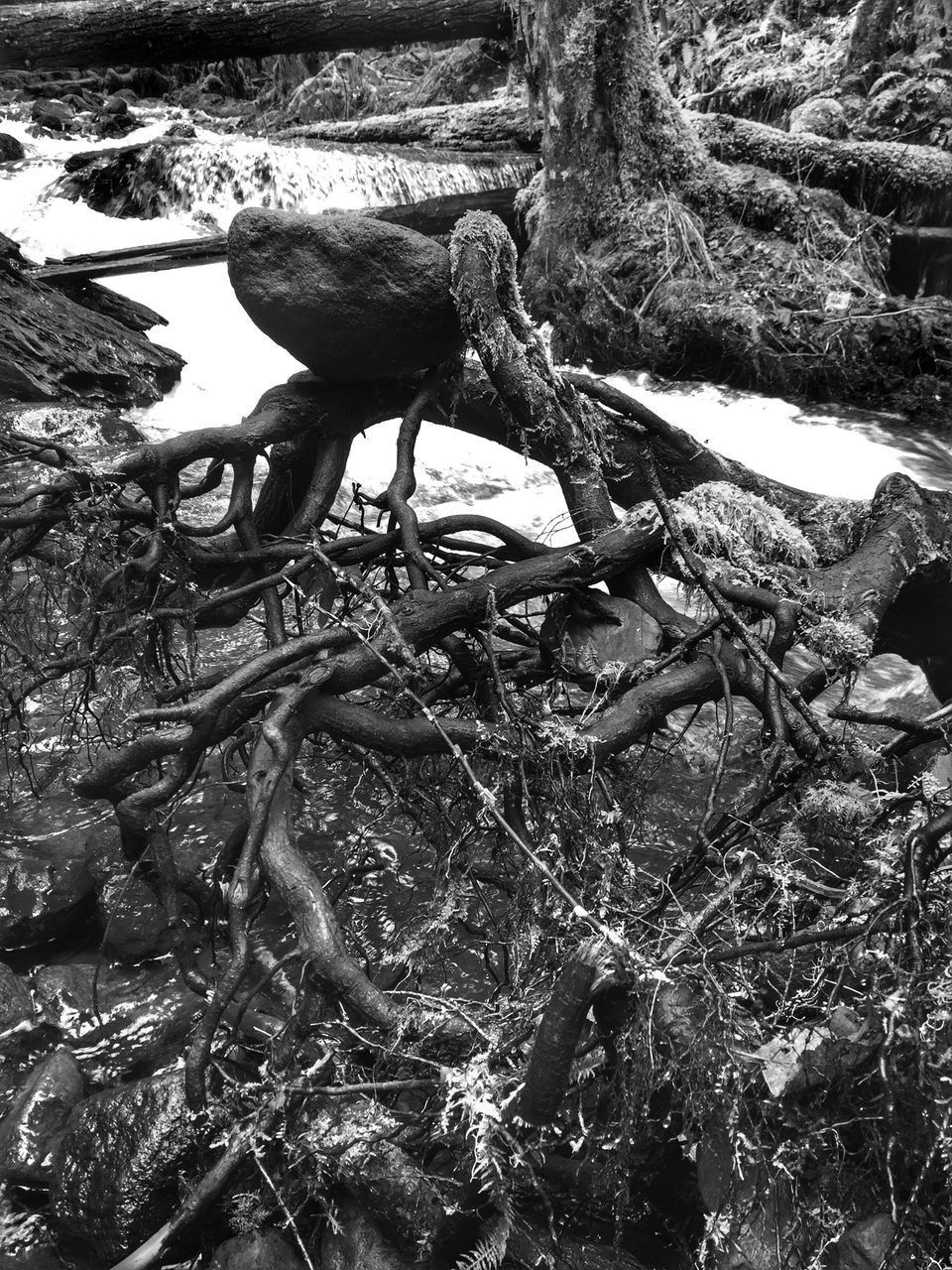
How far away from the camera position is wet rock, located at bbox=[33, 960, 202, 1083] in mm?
3158

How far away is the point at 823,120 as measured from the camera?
11070mm

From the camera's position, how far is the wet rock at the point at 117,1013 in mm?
3158

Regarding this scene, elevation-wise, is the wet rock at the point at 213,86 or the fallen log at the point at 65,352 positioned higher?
the wet rock at the point at 213,86

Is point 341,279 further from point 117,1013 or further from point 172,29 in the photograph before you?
A: point 172,29

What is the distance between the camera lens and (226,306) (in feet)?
34.4

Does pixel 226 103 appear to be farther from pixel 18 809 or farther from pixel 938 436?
pixel 18 809

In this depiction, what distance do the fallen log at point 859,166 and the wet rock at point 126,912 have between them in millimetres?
9443

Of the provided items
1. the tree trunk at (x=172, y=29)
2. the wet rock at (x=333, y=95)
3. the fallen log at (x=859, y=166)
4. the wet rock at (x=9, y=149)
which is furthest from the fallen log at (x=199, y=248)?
the wet rock at (x=333, y=95)

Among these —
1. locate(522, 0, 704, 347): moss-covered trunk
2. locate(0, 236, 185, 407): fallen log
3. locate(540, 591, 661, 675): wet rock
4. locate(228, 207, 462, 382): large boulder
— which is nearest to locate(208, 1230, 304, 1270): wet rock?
locate(540, 591, 661, 675): wet rock

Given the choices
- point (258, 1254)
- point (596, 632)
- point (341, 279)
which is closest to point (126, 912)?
point (258, 1254)

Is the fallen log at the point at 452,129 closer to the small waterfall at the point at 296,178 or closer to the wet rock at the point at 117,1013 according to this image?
the small waterfall at the point at 296,178

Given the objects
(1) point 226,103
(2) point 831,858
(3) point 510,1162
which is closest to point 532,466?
(2) point 831,858

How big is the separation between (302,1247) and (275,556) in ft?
6.19

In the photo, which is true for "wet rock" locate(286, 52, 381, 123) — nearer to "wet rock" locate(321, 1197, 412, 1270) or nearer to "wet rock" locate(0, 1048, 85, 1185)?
"wet rock" locate(0, 1048, 85, 1185)
